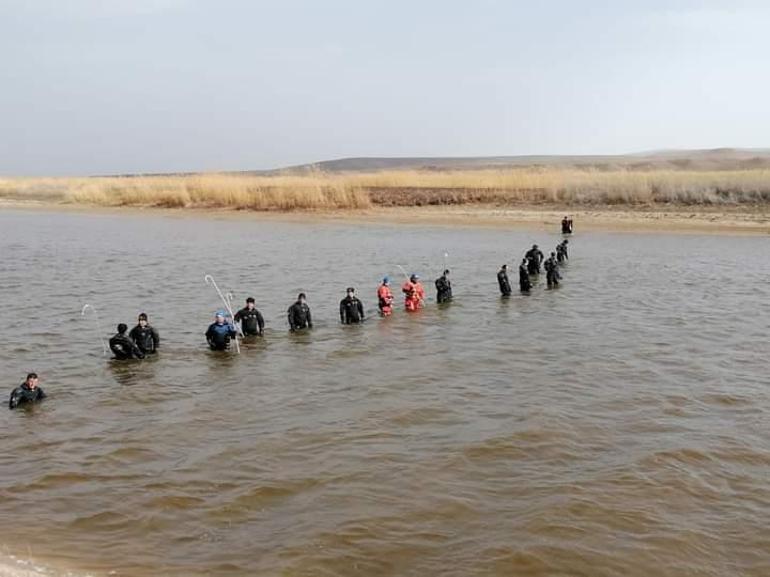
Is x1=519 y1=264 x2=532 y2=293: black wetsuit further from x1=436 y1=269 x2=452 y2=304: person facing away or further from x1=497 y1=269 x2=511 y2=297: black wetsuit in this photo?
x1=436 y1=269 x2=452 y2=304: person facing away

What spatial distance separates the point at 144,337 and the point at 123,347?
0.48 meters

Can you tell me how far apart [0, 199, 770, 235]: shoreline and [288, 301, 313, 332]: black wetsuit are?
2644cm

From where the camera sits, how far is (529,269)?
2555 centimetres

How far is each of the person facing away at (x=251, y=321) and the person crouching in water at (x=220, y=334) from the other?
43.7 inches

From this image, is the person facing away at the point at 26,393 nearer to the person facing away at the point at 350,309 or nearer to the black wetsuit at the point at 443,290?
the person facing away at the point at 350,309

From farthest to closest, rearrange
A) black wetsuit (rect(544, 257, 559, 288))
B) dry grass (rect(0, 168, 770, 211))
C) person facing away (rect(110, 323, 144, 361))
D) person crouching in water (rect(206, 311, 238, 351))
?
dry grass (rect(0, 168, 770, 211))
black wetsuit (rect(544, 257, 559, 288))
person crouching in water (rect(206, 311, 238, 351))
person facing away (rect(110, 323, 144, 361))

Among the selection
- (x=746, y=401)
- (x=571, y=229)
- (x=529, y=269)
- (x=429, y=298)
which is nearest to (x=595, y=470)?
(x=746, y=401)

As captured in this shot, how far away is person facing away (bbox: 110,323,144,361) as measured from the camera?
14.3 m

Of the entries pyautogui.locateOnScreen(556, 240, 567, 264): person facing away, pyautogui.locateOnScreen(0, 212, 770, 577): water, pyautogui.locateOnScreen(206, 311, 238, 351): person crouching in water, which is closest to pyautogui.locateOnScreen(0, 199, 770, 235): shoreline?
pyautogui.locateOnScreen(556, 240, 567, 264): person facing away

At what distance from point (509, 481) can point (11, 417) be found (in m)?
7.11

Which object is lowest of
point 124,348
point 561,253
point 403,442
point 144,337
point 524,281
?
point 403,442

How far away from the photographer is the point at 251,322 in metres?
16.5

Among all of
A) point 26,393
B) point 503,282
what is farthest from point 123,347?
point 503,282

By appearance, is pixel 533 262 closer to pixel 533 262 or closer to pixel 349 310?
pixel 533 262
